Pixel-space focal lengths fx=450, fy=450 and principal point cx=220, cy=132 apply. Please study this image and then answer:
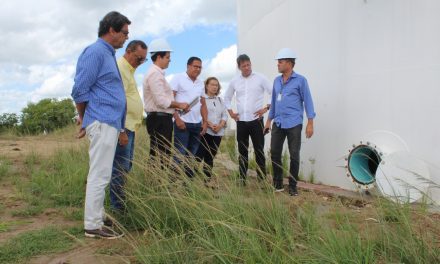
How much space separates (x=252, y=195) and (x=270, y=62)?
166 inches

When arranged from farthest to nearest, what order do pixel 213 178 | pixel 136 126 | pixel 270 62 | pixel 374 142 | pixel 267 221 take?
pixel 270 62 < pixel 374 142 < pixel 136 126 < pixel 213 178 < pixel 267 221

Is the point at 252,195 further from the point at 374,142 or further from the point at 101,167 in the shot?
the point at 374,142

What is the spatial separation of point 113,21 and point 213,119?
2.53m

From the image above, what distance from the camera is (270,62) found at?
7262 millimetres

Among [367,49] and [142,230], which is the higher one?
[367,49]

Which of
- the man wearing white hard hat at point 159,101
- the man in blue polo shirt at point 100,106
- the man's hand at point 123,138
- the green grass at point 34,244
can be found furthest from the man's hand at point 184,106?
the green grass at point 34,244

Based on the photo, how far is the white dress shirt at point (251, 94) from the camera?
18.7 ft

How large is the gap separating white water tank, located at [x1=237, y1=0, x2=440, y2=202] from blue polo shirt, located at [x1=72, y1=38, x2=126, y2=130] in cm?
293

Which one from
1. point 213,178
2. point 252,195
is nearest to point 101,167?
point 213,178

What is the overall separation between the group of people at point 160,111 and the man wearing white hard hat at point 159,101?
0.03 feet

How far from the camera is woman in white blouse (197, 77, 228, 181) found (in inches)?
230

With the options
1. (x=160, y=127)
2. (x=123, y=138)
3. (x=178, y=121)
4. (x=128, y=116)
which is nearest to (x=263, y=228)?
(x=123, y=138)

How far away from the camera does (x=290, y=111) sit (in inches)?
207

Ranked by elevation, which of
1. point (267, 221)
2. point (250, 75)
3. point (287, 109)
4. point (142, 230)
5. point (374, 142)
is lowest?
point (142, 230)
